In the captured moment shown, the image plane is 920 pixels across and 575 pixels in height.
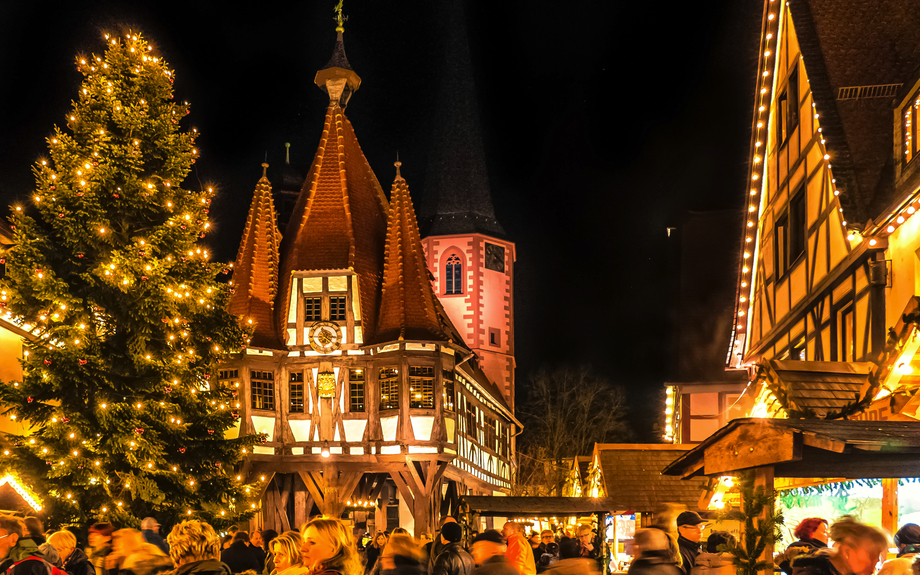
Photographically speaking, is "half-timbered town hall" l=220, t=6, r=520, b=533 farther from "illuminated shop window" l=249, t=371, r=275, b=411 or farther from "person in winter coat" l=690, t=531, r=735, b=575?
"person in winter coat" l=690, t=531, r=735, b=575

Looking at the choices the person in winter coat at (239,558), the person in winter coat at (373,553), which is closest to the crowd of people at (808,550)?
the person in winter coat at (239,558)

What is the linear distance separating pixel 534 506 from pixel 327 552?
1354 centimetres

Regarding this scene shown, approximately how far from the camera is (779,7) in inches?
705

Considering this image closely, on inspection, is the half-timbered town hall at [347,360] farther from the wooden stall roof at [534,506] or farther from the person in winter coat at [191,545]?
the person in winter coat at [191,545]

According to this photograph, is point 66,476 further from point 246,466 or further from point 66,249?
point 246,466

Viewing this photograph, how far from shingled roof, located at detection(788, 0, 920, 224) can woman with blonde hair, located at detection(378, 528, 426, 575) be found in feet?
28.2

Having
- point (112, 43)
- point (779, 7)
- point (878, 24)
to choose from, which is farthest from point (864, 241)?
point (112, 43)

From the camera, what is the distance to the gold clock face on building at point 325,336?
29.3 meters

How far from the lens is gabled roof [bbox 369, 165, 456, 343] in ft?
96.0

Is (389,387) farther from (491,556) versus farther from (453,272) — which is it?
(491,556)

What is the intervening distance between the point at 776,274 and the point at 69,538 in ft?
42.6

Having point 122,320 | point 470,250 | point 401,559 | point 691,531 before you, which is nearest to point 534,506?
point 122,320

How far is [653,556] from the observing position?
6301 millimetres

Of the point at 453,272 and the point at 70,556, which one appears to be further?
the point at 453,272
